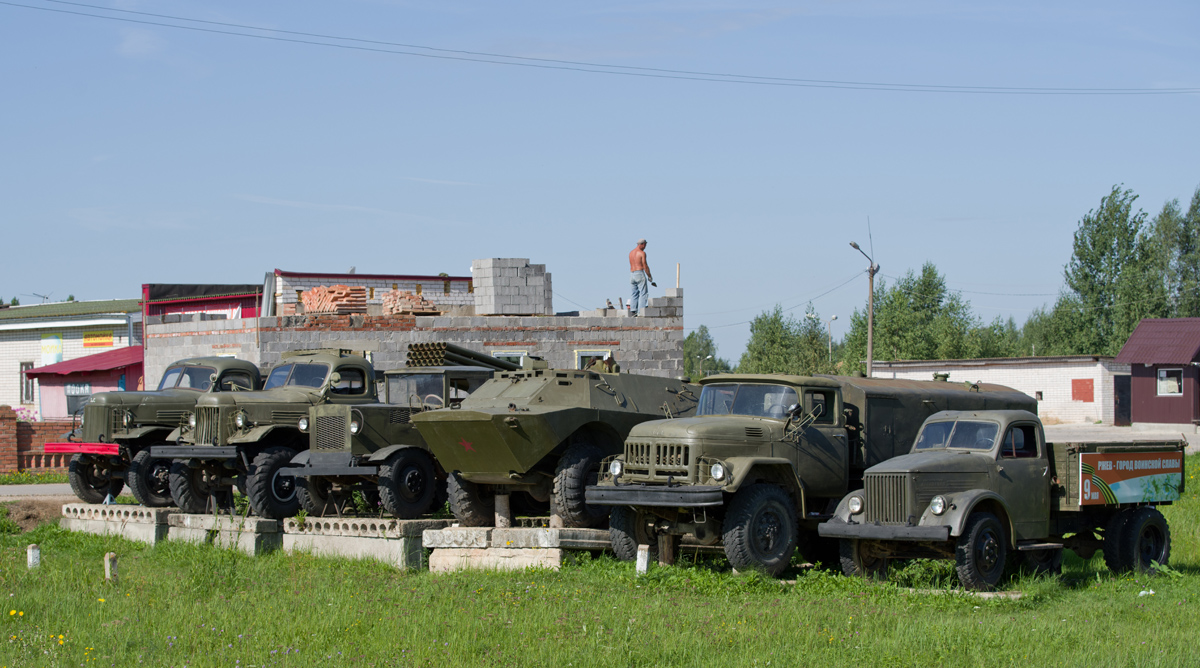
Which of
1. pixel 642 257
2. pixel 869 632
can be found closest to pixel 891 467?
pixel 869 632

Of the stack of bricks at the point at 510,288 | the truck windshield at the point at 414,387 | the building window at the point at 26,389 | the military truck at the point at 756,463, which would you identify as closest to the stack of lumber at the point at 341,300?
the stack of bricks at the point at 510,288

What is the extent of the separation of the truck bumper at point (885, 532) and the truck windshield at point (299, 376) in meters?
8.19

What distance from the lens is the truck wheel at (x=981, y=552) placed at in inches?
420

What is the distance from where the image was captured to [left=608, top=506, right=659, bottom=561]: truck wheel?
12.2 metres

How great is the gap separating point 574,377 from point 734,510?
2984 millimetres

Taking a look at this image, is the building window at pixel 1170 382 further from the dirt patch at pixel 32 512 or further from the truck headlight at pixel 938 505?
the dirt patch at pixel 32 512

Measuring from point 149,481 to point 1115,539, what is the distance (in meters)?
13.0

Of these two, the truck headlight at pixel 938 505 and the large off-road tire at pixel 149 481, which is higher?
the truck headlight at pixel 938 505

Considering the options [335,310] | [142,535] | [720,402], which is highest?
[335,310]

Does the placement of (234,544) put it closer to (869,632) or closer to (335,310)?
(869,632)

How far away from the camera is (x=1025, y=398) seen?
14.6 meters

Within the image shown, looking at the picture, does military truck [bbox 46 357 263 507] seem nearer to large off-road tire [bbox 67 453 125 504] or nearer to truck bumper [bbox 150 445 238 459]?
large off-road tire [bbox 67 453 125 504]

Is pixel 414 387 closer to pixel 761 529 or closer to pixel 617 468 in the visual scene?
pixel 617 468

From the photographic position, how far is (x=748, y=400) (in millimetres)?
12477
